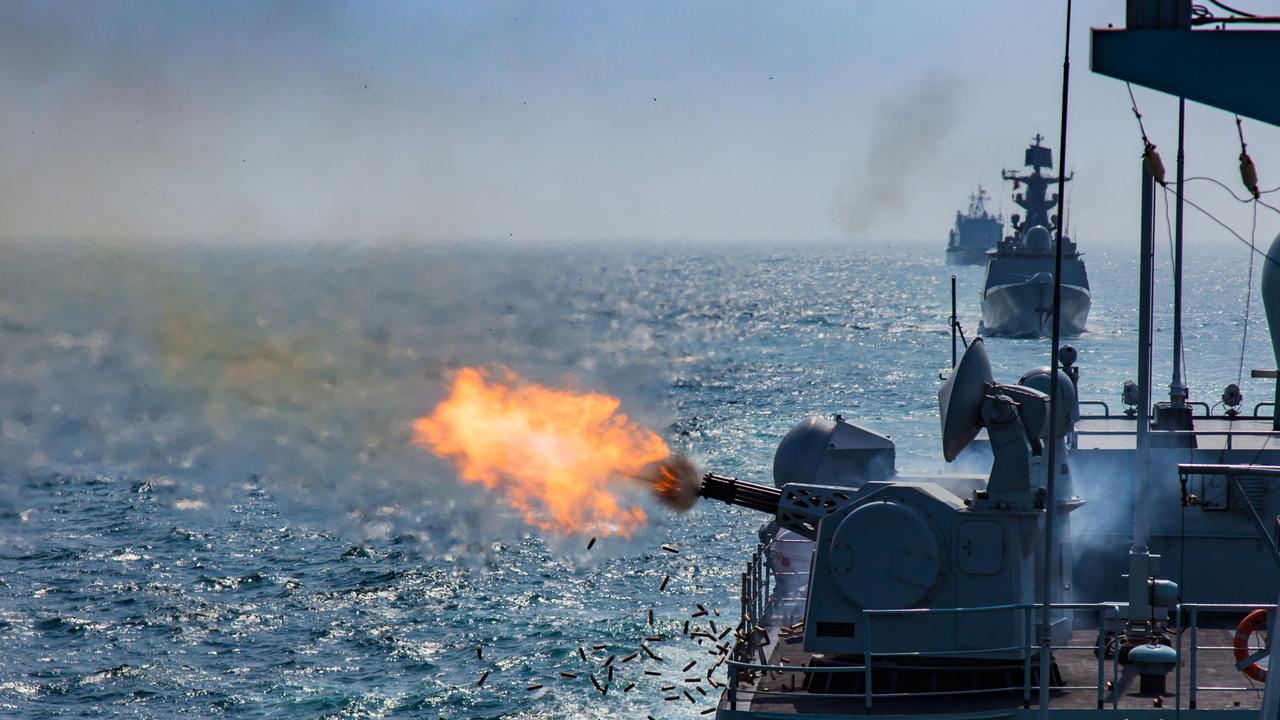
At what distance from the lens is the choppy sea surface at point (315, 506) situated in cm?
2798

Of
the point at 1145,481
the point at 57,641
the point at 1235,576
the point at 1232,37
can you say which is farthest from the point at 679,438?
the point at 1232,37

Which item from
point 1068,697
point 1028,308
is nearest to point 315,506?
point 1068,697

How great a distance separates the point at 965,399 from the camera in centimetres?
1622

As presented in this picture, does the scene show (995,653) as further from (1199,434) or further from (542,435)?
(1199,434)

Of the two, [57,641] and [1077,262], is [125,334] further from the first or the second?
[1077,262]

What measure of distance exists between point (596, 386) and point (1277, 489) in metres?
47.5

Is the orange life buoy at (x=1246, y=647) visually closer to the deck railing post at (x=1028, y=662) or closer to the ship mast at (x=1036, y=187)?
the deck railing post at (x=1028, y=662)

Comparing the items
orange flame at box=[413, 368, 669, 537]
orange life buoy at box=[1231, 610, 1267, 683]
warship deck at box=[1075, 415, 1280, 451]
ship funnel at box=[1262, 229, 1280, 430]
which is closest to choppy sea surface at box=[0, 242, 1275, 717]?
orange flame at box=[413, 368, 669, 537]

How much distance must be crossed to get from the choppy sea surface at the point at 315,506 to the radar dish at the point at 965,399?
890 centimetres

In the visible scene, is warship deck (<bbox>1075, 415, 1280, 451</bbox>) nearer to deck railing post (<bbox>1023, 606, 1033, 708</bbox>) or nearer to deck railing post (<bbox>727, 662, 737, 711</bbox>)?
deck railing post (<bbox>1023, 606, 1033, 708</bbox>)

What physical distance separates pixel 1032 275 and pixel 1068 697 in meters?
94.7

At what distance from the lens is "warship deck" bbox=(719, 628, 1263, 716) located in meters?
14.9

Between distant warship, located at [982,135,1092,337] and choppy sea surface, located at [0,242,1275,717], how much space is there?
601 inches

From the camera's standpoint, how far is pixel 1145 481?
647 inches
